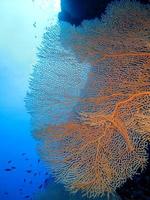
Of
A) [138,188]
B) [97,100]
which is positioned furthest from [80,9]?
[138,188]

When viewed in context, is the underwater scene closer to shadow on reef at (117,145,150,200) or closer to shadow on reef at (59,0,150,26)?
shadow on reef at (117,145,150,200)

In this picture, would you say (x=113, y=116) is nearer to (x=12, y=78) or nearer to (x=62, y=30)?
(x=62, y=30)

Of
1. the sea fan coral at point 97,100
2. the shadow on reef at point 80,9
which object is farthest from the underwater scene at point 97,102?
the shadow on reef at point 80,9

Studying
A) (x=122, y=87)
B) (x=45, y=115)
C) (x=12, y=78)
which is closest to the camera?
(x=122, y=87)

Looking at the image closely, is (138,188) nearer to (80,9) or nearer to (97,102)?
(97,102)

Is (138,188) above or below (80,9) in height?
below

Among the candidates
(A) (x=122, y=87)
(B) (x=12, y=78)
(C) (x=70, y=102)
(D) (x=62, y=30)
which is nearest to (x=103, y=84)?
(A) (x=122, y=87)

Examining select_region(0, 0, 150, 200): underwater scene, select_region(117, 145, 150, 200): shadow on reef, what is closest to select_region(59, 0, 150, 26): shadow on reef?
select_region(0, 0, 150, 200): underwater scene

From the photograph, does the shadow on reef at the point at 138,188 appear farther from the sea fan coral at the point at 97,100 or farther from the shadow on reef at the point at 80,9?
the shadow on reef at the point at 80,9
